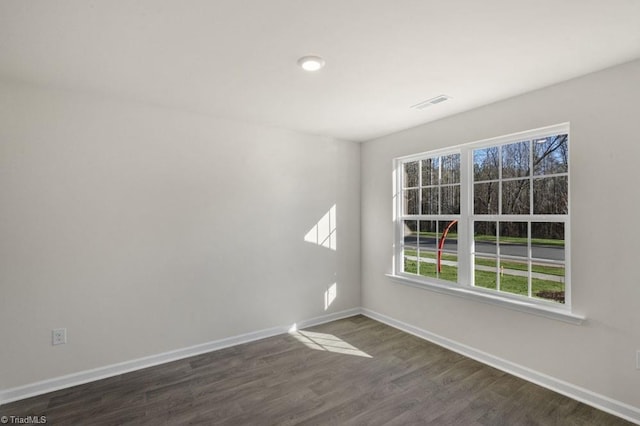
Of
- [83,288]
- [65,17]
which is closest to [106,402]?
[83,288]

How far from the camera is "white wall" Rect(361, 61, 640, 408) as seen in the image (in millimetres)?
2182

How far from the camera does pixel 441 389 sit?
2574 mm

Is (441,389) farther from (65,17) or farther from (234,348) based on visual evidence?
(65,17)

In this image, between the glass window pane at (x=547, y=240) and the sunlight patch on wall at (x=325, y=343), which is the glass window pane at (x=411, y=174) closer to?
the glass window pane at (x=547, y=240)

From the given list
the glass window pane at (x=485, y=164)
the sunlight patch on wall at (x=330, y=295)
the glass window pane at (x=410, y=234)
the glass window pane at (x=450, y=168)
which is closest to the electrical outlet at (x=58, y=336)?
the sunlight patch on wall at (x=330, y=295)

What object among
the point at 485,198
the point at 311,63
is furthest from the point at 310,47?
the point at 485,198

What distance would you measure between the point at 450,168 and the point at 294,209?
1887 millimetres

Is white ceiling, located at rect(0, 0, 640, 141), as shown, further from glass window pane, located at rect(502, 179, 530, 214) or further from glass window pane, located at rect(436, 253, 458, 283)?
glass window pane, located at rect(436, 253, 458, 283)

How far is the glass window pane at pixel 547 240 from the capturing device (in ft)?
8.64

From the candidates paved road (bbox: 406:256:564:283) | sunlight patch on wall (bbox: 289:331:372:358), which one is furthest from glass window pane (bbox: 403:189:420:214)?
sunlight patch on wall (bbox: 289:331:372:358)

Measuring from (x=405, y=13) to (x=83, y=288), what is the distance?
3199mm

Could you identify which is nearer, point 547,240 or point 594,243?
point 594,243

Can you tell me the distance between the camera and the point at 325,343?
350cm

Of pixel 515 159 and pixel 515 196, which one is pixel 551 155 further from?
pixel 515 196
